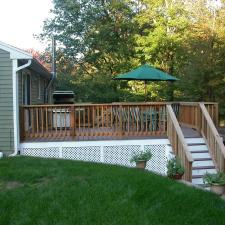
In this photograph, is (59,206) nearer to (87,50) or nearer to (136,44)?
(136,44)

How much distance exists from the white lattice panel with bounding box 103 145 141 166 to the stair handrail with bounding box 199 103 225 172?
1.88m

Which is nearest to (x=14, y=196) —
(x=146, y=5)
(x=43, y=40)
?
(x=146, y=5)

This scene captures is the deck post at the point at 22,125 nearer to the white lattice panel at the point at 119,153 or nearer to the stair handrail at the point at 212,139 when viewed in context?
the white lattice panel at the point at 119,153

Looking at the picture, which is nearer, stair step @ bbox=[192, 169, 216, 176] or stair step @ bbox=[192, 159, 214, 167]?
stair step @ bbox=[192, 169, 216, 176]

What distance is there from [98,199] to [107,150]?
185 inches

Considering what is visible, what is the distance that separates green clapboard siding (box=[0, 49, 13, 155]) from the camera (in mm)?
10352

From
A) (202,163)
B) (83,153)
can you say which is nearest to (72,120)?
(83,153)

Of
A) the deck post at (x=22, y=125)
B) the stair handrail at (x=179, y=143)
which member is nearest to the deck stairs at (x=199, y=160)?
the stair handrail at (x=179, y=143)

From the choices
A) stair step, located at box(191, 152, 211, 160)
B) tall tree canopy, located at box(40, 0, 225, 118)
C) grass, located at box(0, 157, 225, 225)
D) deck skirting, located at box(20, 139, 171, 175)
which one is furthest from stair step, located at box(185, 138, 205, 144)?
tall tree canopy, located at box(40, 0, 225, 118)

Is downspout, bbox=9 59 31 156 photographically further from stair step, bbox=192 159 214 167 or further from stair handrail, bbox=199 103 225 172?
stair handrail, bbox=199 103 225 172

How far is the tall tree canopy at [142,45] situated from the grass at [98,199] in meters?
11.7

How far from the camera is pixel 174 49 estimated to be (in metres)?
19.3

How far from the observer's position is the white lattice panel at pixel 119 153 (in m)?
10.7

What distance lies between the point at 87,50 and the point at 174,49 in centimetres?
546
